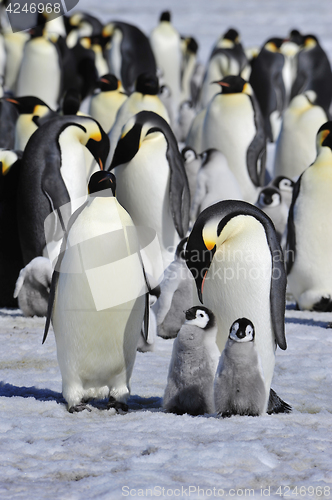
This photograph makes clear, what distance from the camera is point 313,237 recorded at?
589cm

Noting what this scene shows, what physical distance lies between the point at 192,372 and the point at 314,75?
13.8 meters

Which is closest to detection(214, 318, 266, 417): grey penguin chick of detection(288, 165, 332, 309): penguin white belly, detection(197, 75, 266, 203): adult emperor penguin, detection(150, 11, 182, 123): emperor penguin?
detection(288, 165, 332, 309): penguin white belly

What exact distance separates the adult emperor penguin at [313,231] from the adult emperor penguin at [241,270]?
7.25ft

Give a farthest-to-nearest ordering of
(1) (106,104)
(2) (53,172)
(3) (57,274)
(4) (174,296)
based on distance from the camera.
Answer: (1) (106,104), (2) (53,172), (4) (174,296), (3) (57,274)

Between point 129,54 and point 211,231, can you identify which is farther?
point 129,54

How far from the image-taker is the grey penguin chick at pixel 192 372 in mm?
3275

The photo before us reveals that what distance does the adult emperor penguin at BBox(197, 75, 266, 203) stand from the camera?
9438 millimetres

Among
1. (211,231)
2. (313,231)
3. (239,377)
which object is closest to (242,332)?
(239,377)

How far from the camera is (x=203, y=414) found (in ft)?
10.9

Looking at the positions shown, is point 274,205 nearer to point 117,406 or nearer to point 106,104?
point 106,104

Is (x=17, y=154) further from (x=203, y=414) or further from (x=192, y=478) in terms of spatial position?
(x=192, y=478)

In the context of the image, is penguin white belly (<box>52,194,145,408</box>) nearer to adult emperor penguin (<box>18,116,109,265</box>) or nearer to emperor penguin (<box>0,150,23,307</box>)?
adult emperor penguin (<box>18,116,109,265</box>)

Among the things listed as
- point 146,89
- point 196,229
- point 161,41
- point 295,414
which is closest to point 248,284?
point 196,229

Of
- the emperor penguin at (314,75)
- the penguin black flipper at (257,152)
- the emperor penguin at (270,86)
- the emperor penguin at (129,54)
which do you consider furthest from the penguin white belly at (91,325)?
the emperor penguin at (314,75)
